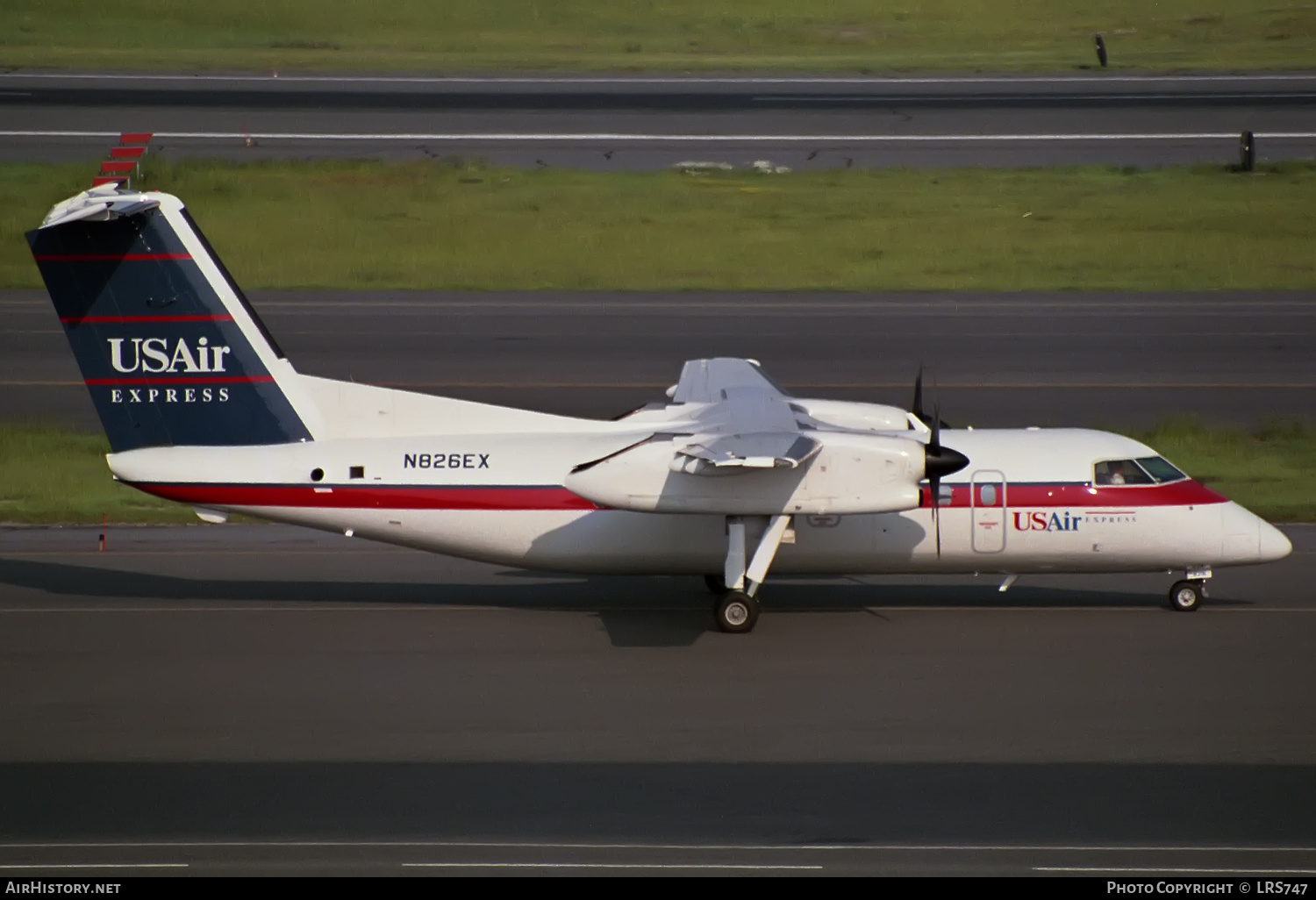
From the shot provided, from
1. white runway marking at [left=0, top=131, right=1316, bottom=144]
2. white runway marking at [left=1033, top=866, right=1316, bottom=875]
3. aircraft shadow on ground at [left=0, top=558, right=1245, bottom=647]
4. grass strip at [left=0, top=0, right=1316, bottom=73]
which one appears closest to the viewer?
white runway marking at [left=1033, top=866, right=1316, bottom=875]

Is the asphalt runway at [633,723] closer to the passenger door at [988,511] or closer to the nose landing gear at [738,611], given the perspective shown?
the nose landing gear at [738,611]

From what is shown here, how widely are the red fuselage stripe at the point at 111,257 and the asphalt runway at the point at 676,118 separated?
3512 centimetres

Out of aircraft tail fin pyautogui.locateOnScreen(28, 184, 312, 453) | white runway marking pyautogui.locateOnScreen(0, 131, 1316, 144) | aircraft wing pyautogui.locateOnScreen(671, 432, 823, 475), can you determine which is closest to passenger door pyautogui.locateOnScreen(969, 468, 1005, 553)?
aircraft wing pyautogui.locateOnScreen(671, 432, 823, 475)

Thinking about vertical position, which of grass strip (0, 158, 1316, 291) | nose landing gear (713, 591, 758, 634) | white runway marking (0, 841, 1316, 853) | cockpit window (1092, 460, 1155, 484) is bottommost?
white runway marking (0, 841, 1316, 853)

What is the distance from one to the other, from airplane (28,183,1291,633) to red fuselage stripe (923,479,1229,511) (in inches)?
1.0

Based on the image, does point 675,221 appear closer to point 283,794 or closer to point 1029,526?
point 1029,526

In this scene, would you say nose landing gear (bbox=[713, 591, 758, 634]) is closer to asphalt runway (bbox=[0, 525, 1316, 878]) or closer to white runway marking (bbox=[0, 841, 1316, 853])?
asphalt runway (bbox=[0, 525, 1316, 878])

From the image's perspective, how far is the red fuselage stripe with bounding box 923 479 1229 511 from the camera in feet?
63.8

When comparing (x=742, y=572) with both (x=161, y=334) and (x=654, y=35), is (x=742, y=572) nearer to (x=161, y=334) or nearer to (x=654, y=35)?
(x=161, y=334)

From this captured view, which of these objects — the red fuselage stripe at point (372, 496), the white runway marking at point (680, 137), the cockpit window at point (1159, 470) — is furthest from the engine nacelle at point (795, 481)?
the white runway marking at point (680, 137)

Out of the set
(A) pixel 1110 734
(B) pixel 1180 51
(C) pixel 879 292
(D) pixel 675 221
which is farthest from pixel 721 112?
(A) pixel 1110 734

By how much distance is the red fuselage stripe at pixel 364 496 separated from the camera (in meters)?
18.9

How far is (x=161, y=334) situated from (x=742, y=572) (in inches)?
312

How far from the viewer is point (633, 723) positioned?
15.7 meters
